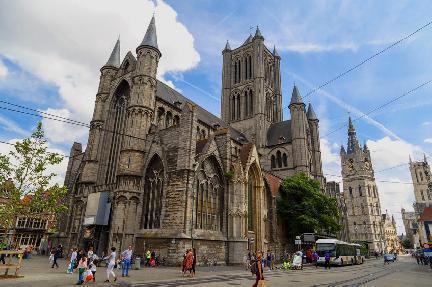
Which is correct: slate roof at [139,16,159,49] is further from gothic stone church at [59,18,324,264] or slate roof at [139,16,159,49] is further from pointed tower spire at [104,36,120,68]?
pointed tower spire at [104,36,120,68]

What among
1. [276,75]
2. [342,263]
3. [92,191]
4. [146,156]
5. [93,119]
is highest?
[276,75]

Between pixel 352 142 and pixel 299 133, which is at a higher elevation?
pixel 352 142

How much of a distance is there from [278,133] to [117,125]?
30.5 meters

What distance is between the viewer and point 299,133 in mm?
48844

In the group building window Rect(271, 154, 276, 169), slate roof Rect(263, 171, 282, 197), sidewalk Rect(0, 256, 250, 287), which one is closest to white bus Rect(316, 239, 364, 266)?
slate roof Rect(263, 171, 282, 197)

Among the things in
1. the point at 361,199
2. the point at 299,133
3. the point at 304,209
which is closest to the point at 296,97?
the point at 299,133

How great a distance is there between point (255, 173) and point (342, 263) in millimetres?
12688

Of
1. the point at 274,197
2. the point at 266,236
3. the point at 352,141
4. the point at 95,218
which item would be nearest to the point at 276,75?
the point at 274,197

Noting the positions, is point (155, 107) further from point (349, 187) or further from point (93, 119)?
point (349, 187)

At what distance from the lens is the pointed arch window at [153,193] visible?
971 inches

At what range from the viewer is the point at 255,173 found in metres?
32.8

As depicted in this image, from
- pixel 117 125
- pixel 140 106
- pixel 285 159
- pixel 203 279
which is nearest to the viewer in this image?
pixel 203 279

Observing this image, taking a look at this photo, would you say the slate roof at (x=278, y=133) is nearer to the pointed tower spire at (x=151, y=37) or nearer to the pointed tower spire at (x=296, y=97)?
the pointed tower spire at (x=296, y=97)

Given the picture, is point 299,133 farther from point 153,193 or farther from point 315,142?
point 153,193
